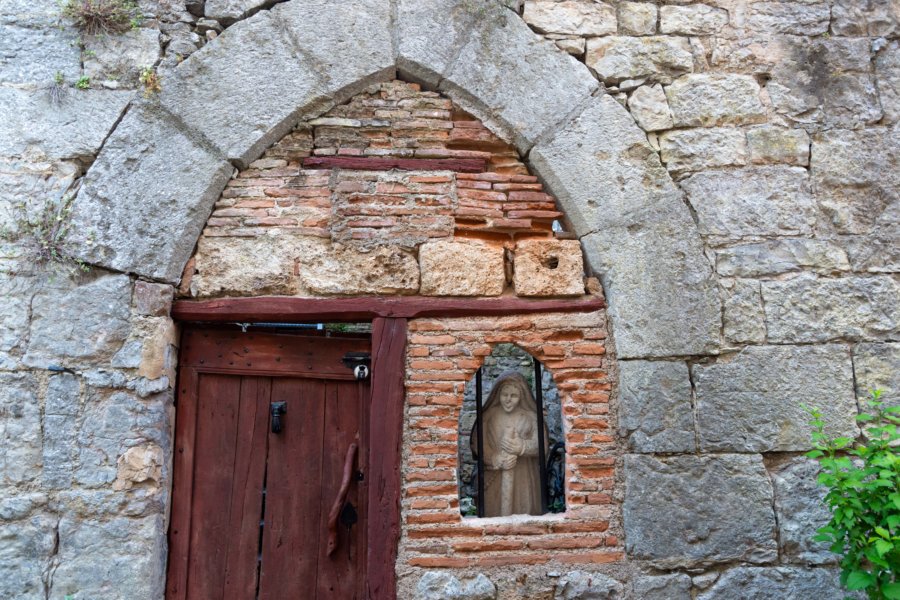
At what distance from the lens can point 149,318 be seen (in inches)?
114

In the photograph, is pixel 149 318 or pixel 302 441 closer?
pixel 149 318

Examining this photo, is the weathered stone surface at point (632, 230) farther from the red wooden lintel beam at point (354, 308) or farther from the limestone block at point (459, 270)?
the limestone block at point (459, 270)

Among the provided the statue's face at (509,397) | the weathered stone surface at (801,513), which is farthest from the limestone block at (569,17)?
the weathered stone surface at (801,513)

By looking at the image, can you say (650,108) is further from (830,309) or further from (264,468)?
(264,468)

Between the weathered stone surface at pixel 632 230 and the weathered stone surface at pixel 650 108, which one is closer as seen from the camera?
the weathered stone surface at pixel 632 230

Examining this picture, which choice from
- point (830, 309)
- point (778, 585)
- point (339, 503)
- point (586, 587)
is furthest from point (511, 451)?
point (830, 309)

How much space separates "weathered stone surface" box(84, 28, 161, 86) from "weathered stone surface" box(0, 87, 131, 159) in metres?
0.11

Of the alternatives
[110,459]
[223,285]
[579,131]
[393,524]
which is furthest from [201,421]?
[579,131]

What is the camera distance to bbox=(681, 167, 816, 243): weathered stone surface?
3.04 m

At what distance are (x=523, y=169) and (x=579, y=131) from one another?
0.31 m

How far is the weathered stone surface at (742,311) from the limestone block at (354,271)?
1377mm

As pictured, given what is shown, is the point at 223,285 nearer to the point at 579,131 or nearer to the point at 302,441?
the point at 302,441

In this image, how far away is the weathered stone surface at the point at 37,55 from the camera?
299 centimetres

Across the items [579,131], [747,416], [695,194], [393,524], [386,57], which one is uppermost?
[386,57]
